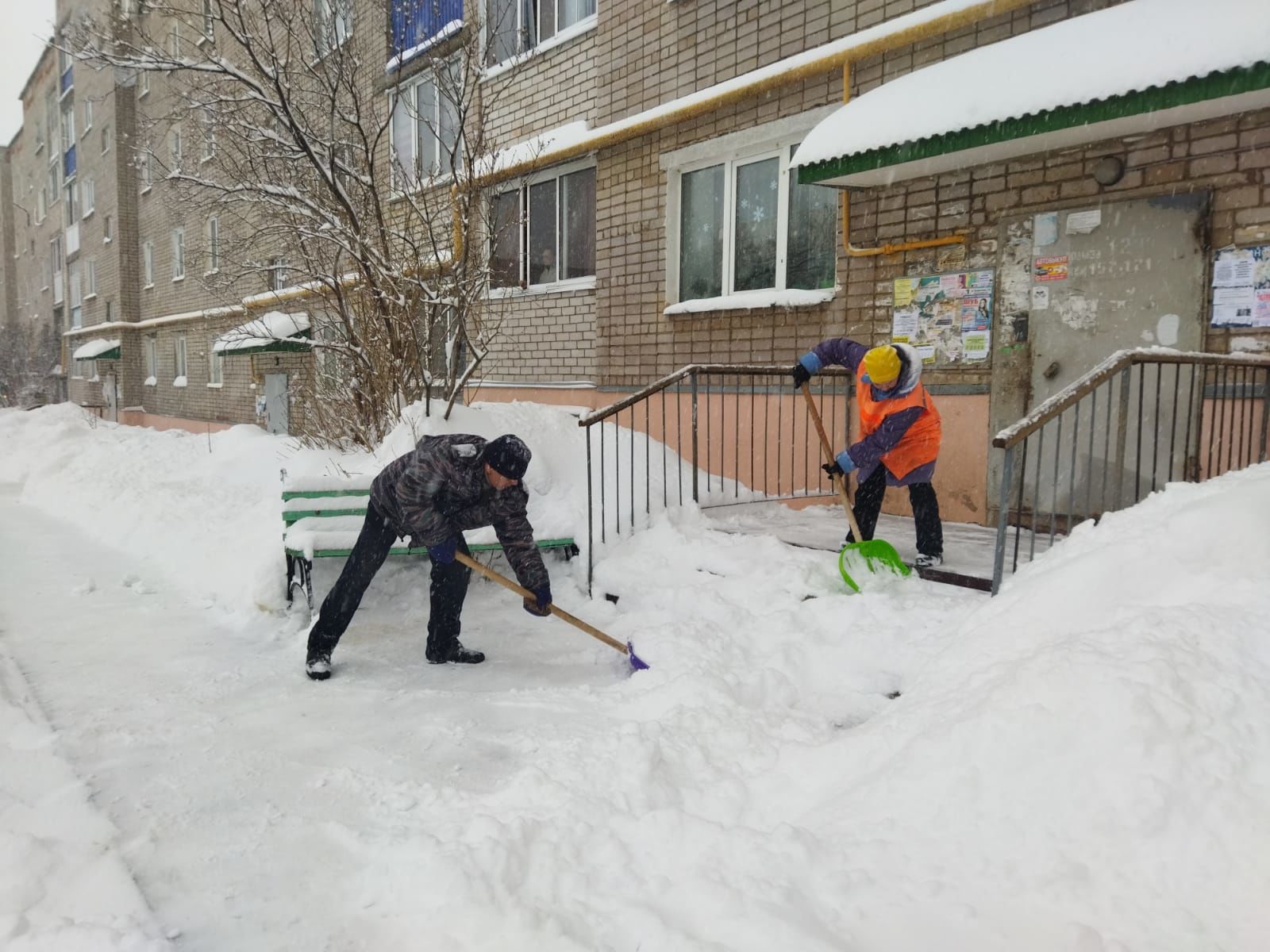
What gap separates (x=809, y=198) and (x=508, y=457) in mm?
4272

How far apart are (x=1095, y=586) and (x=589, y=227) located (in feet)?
23.9

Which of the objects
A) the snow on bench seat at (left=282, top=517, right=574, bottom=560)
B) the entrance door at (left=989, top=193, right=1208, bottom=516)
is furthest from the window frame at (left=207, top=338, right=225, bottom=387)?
the entrance door at (left=989, top=193, right=1208, bottom=516)

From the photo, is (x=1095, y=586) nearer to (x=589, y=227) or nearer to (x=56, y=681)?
(x=56, y=681)

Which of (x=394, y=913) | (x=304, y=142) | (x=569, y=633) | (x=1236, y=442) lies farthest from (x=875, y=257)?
(x=394, y=913)

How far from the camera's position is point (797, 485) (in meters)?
7.01

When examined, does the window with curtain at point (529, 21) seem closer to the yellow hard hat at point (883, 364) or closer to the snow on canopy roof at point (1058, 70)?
the snow on canopy roof at point (1058, 70)

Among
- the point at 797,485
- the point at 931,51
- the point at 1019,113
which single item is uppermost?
the point at 931,51

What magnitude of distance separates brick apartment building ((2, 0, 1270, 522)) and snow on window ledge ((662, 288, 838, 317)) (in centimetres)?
2

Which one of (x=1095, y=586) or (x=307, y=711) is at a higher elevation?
(x=1095, y=586)

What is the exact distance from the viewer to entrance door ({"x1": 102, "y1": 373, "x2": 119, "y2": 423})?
77.0 feet

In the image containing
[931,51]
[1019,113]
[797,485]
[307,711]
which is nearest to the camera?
[307,711]

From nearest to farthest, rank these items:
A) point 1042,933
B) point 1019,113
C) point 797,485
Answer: point 1042,933 < point 1019,113 < point 797,485

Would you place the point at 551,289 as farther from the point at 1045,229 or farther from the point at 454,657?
the point at 454,657

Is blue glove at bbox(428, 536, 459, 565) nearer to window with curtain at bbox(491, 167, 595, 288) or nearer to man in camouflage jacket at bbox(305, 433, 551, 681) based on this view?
man in camouflage jacket at bbox(305, 433, 551, 681)
